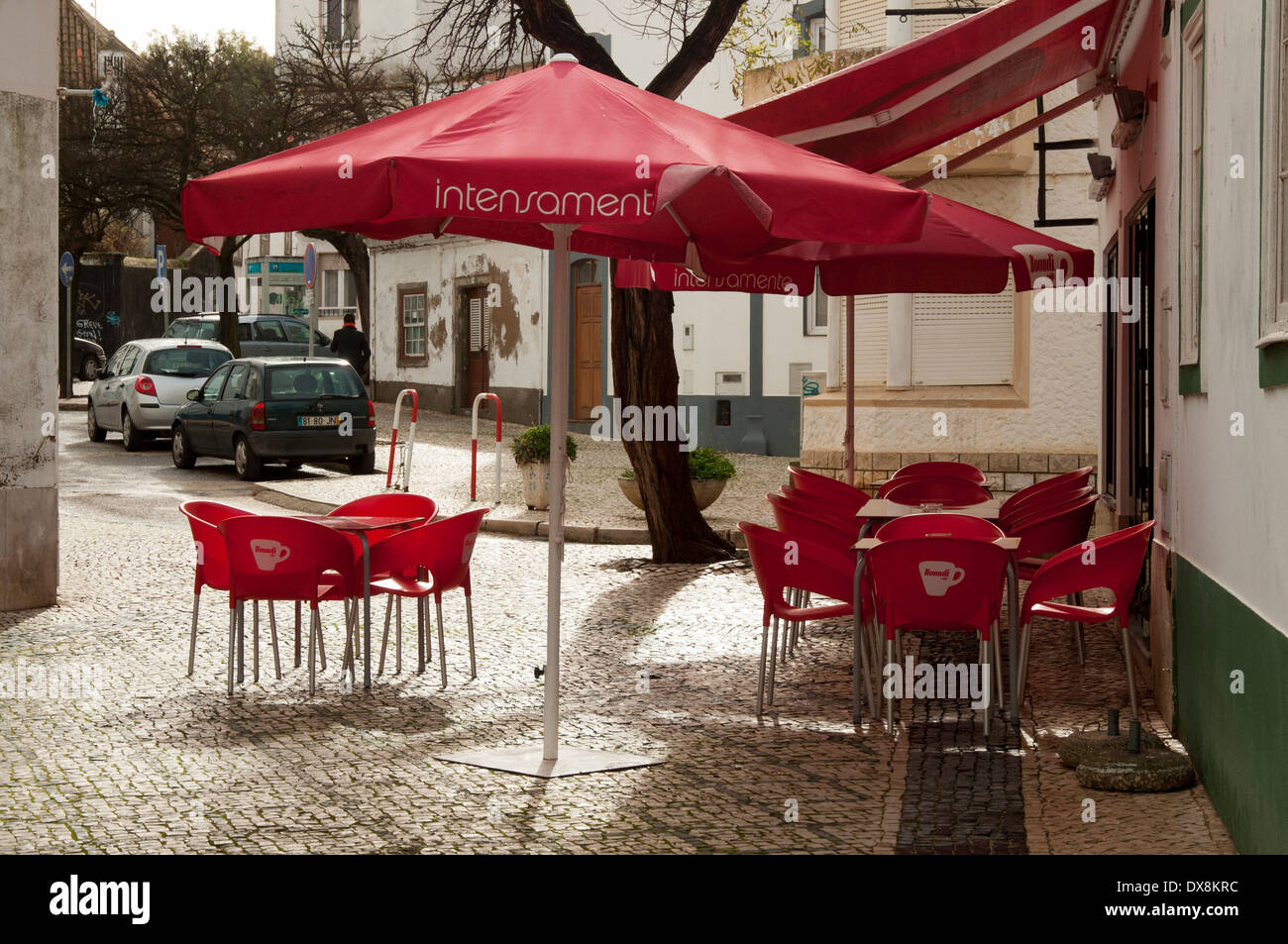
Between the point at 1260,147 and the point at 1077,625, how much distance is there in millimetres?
4292

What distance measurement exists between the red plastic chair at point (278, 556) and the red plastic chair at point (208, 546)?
0.22 metres

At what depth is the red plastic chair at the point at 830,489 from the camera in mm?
10195

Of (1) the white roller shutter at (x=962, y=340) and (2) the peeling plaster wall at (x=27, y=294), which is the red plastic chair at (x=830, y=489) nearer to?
(2) the peeling plaster wall at (x=27, y=294)

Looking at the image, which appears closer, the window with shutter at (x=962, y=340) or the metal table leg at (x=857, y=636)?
the metal table leg at (x=857, y=636)

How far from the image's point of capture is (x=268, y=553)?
7.52 metres

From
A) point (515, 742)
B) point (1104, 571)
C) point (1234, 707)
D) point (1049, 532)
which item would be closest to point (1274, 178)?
point (1234, 707)

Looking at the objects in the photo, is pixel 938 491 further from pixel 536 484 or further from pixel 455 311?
pixel 455 311

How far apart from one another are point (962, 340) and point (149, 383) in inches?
512

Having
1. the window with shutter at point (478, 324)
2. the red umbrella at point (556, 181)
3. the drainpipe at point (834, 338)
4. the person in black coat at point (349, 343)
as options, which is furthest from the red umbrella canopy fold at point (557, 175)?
the window with shutter at point (478, 324)

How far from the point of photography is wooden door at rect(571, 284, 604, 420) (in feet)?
95.6

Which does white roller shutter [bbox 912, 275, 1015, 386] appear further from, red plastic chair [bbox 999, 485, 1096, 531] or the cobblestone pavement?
red plastic chair [bbox 999, 485, 1096, 531]

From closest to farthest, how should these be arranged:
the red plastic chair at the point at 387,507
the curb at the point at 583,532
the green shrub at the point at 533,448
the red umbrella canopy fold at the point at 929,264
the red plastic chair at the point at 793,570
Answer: the red plastic chair at the point at 793,570
the red plastic chair at the point at 387,507
the red umbrella canopy fold at the point at 929,264
the curb at the point at 583,532
the green shrub at the point at 533,448

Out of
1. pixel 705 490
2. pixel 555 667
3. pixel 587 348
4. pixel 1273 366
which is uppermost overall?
pixel 587 348

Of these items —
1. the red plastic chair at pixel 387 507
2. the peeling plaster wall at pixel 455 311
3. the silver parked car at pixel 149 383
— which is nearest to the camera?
the red plastic chair at pixel 387 507
